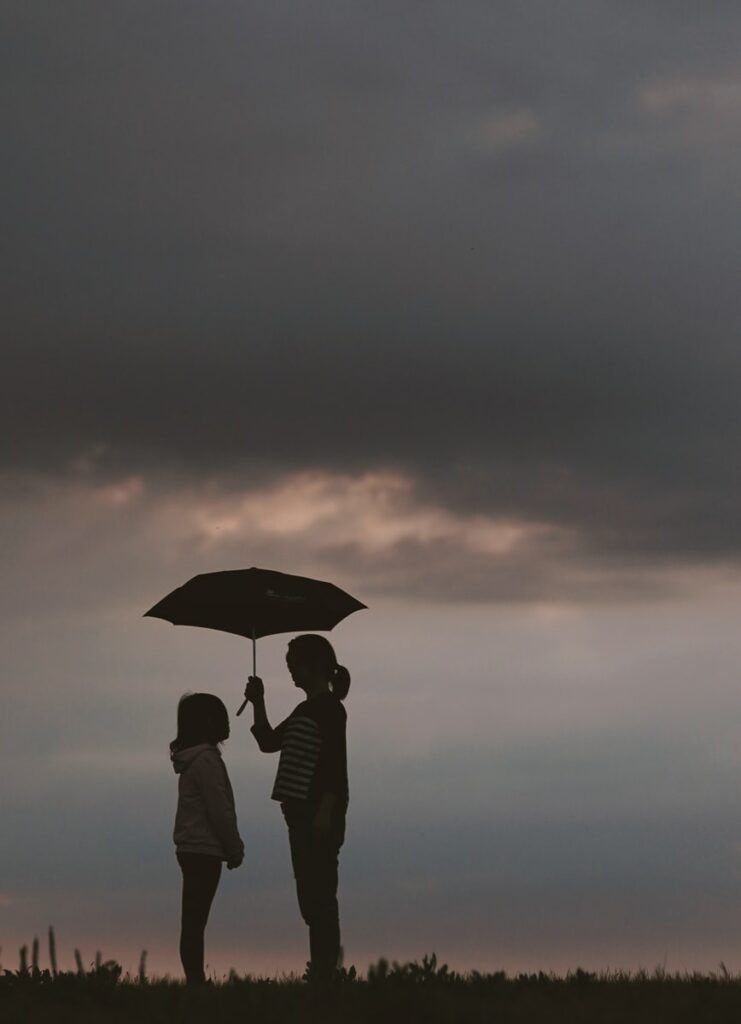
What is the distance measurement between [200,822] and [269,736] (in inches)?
34.4

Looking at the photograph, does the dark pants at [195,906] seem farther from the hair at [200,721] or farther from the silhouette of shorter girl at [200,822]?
the hair at [200,721]

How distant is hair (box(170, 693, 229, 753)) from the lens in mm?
11922

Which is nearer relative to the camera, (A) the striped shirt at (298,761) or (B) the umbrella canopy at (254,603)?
(A) the striped shirt at (298,761)

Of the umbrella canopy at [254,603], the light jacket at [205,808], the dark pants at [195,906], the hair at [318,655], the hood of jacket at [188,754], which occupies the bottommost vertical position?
the dark pants at [195,906]

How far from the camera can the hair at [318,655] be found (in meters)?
11.6

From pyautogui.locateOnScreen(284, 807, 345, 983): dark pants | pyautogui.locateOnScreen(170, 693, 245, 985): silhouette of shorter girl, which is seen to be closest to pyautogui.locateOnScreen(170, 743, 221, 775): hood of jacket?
pyautogui.locateOnScreen(170, 693, 245, 985): silhouette of shorter girl

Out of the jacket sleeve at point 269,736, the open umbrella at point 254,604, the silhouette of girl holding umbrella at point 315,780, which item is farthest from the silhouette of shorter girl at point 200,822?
the open umbrella at point 254,604

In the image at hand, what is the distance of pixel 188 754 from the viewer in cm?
→ 1191

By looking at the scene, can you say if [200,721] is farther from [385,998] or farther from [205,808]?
[385,998]

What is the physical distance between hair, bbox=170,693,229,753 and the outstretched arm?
29 centimetres

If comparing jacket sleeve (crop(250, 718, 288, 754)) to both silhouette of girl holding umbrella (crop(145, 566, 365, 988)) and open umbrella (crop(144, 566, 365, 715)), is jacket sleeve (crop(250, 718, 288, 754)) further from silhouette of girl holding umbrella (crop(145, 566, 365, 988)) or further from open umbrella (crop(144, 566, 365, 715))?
open umbrella (crop(144, 566, 365, 715))

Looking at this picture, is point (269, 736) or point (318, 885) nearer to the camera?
point (318, 885)

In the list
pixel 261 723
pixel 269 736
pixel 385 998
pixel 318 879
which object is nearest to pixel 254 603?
pixel 261 723

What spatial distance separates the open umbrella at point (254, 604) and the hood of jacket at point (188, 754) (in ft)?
3.29
